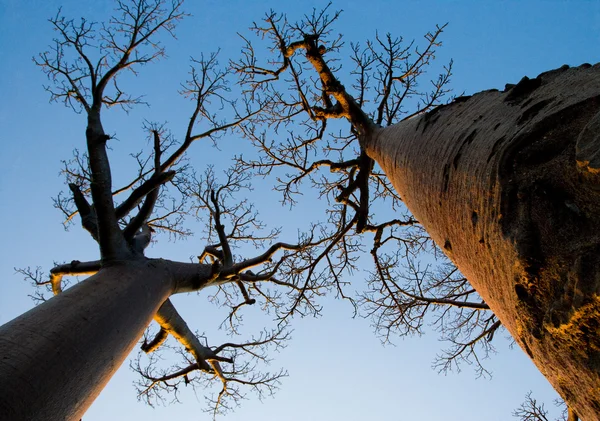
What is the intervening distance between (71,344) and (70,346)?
0.01 m

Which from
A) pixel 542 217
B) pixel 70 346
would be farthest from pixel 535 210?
pixel 70 346

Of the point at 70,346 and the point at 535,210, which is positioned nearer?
the point at 535,210

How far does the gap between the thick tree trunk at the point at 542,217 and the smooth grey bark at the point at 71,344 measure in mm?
1957

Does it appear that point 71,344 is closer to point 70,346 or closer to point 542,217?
point 70,346

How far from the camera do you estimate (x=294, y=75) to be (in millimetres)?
5180

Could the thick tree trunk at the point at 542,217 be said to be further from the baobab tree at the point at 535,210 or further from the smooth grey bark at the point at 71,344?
the smooth grey bark at the point at 71,344

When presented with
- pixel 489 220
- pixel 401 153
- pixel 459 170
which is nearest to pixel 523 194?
pixel 489 220

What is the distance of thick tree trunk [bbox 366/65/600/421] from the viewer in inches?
28.0

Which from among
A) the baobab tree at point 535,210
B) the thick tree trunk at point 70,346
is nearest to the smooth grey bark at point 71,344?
the thick tree trunk at point 70,346

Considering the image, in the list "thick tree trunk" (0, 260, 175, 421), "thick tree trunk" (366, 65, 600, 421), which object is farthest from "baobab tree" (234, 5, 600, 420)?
"thick tree trunk" (0, 260, 175, 421)

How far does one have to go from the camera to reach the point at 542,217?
0.84m

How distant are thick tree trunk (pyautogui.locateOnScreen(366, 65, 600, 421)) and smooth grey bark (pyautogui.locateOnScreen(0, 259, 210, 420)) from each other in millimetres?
1957

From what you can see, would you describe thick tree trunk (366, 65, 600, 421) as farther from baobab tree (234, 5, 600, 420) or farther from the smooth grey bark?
the smooth grey bark

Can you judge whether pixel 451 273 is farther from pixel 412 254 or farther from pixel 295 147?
pixel 295 147
